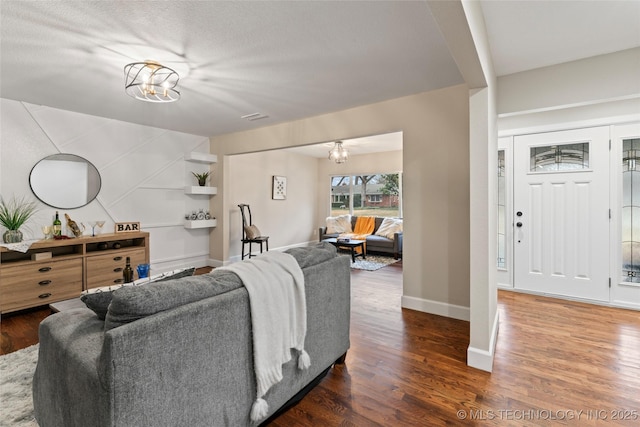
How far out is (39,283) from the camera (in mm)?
3285

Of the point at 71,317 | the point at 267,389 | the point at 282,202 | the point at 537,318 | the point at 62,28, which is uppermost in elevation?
the point at 62,28

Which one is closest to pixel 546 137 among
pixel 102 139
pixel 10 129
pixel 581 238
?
pixel 581 238

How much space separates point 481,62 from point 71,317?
275cm

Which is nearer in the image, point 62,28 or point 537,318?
point 62,28

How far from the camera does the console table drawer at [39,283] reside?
3.08 m

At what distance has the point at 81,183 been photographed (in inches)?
157

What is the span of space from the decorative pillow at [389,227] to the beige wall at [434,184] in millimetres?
3131

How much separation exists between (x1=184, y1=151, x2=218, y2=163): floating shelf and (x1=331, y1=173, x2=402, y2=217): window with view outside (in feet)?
12.4

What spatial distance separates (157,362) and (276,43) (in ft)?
7.36

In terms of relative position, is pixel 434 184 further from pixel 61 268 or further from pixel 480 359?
pixel 61 268

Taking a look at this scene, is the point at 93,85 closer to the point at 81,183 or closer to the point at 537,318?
the point at 81,183

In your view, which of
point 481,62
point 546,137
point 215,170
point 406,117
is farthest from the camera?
point 215,170

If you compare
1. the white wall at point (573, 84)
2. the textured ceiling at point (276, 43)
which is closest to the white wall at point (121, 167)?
the textured ceiling at point (276, 43)

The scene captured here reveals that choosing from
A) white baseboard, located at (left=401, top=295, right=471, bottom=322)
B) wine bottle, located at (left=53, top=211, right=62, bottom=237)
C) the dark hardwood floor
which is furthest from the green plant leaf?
white baseboard, located at (left=401, top=295, right=471, bottom=322)
